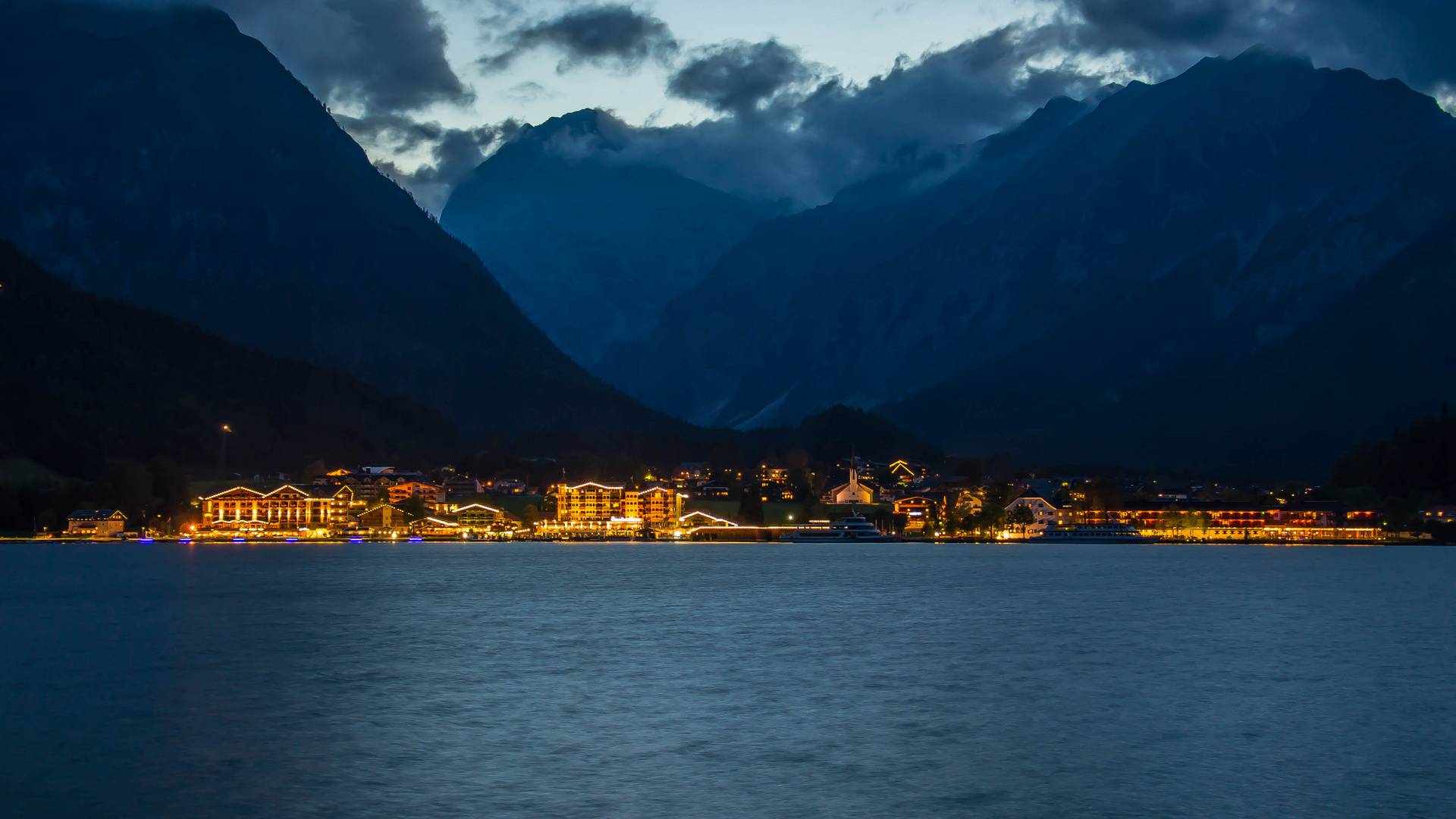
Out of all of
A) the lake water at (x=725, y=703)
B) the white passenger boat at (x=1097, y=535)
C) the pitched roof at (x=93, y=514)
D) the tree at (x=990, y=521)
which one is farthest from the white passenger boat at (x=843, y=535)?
the lake water at (x=725, y=703)

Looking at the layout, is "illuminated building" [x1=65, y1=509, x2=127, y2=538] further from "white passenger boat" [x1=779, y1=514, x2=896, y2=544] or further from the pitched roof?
"white passenger boat" [x1=779, y1=514, x2=896, y2=544]

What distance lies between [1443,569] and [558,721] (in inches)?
3934

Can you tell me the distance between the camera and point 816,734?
35875 millimetres

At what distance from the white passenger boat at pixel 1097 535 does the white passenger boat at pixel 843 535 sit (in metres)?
22.9

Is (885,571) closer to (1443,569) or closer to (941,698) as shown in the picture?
(1443,569)

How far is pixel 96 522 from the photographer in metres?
176

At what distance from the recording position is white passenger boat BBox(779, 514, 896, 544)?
188 meters

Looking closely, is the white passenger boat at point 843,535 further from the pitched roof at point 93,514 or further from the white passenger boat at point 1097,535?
the pitched roof at point 93,514

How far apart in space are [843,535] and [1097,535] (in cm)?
3507

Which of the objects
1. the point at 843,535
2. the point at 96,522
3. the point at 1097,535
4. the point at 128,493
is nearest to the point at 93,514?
the point at 96,522

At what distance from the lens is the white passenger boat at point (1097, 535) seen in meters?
184

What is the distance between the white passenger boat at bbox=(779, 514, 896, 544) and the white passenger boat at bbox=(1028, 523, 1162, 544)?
75.3 ft

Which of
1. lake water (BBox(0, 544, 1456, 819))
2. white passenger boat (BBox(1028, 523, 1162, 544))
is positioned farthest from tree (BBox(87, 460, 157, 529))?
white passenger boat (BBox(1028, 523, 1162, 544))

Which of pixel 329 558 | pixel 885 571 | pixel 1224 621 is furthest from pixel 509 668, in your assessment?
pixel 329 558
